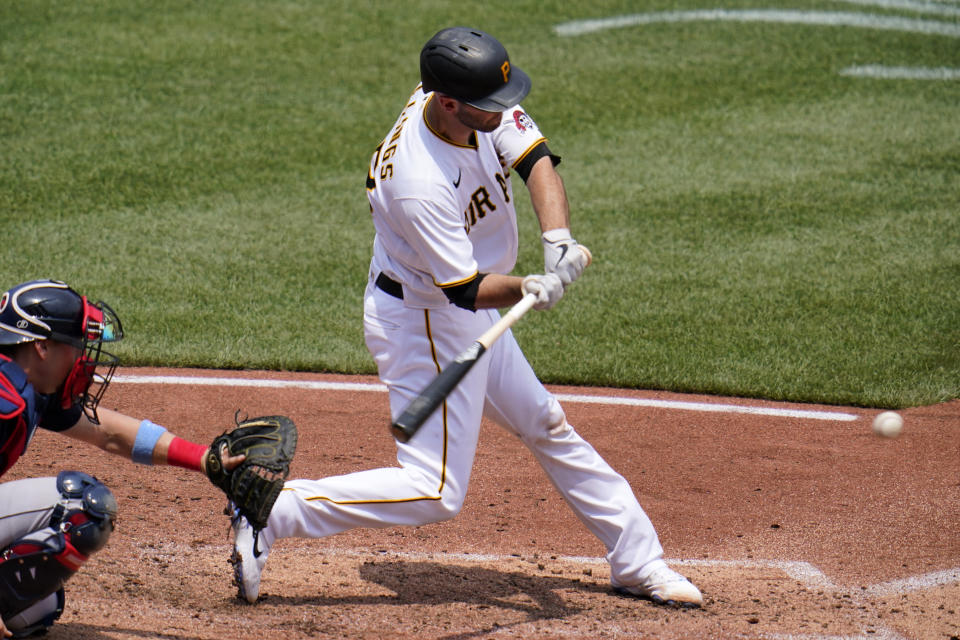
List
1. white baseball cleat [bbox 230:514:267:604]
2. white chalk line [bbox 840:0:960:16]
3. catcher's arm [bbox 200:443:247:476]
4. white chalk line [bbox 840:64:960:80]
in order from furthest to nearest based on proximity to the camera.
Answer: white chalk line [bbox 840:0:960:16]
white chalk line [bbox 840:64:960:80]
white baseball cleat [bbox 230:514:267:604]
catcher's arm [bbox 200:443:247:476]

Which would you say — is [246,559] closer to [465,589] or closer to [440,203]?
[465,589]

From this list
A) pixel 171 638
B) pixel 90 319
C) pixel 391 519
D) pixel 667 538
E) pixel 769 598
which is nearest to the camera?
pixel 90 319

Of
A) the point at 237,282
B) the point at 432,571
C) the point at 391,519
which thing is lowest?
the point at 237,282

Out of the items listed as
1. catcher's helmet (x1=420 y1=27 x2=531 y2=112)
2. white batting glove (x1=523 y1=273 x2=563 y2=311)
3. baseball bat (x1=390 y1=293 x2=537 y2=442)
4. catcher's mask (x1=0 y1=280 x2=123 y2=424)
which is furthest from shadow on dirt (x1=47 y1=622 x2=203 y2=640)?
catcher's helmet (x1=420 y1=27 x2=531 y2=112)

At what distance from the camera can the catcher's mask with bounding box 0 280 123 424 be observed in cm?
337

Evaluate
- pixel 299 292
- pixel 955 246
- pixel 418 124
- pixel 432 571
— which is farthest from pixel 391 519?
pixel 955 246

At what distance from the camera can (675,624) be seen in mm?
4074

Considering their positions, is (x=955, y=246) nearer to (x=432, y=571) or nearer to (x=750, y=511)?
(x=750, y=511)

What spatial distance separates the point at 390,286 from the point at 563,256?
656 millimetres

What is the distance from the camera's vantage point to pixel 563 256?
387 cm

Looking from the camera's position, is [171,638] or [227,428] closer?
[171,638]

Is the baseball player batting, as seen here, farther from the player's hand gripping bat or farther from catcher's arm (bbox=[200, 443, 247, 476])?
catcher's arm (bbox=[200, 443, 247, 476])

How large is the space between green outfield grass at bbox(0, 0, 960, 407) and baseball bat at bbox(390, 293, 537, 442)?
3147 millimetres

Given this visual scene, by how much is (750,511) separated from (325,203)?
500 centimetres
